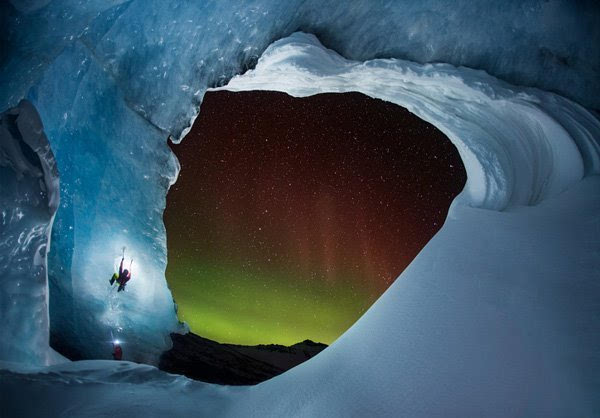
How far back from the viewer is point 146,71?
18.8ft

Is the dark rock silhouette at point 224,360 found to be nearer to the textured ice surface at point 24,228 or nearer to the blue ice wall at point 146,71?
the blue ice wall at point 146,71

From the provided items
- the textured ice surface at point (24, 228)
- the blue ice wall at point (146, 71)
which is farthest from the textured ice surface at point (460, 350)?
the blue ice wall at point (146, 71)

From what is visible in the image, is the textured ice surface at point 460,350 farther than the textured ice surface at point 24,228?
No

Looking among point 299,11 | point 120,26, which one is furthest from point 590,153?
point 120,26

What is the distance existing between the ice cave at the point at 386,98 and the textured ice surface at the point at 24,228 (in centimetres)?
2

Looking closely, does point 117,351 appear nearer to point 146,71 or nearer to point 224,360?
point 224,360

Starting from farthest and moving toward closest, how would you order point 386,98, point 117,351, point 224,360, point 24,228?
point 224,360 < point 117,351 < point 386,98 < point 24,228

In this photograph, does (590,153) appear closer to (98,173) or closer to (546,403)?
(546,403)

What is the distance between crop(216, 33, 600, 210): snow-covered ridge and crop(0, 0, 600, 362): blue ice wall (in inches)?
5.7

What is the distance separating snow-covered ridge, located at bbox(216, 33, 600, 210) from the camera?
3971 millimetres

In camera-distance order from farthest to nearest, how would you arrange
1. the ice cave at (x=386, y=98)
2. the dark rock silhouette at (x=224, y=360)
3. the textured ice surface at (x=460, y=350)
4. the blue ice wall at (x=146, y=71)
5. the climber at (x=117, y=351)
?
the dark rock silhouette at (x=224, y=360) → the climber at (x=117, y=351) → the blue ice wall at (x=146, y=71) → the ice cave at (x=386, y=98) → the textured ice surface at (x=460, y=350)

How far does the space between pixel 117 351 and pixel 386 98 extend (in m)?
5.24

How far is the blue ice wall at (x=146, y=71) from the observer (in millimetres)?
4188

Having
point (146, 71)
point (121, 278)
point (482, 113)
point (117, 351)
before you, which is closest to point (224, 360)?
point (117, 351)
